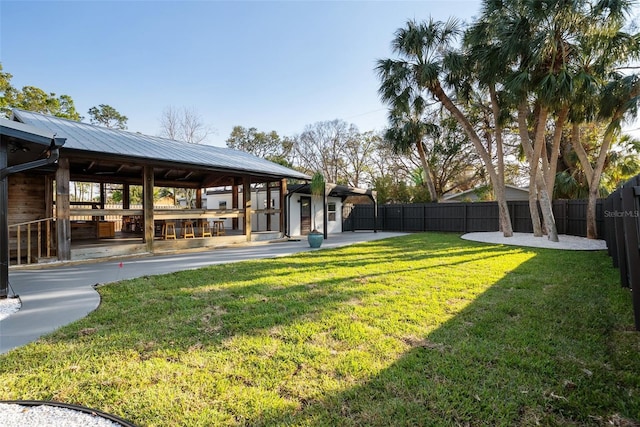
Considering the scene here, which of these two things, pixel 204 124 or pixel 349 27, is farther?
pixel 204 124

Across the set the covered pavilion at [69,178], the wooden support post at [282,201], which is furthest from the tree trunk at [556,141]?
the wooden support post at [282,201]

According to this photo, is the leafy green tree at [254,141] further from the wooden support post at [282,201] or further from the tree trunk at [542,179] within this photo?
the tree trunk at [542,179]

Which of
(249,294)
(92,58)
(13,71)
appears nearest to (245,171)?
(249,294)

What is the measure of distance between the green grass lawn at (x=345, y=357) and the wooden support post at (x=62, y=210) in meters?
3.10

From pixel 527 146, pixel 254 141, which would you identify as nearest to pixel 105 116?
pixel 254 141

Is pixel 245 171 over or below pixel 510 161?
below

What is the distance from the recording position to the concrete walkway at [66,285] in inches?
131

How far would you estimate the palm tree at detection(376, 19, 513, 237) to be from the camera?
12898 millimetres

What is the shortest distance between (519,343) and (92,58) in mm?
18836

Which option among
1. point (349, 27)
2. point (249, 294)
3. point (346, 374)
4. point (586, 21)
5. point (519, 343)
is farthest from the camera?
point (349, 27)

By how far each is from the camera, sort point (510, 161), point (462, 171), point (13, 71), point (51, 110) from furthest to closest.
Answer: point (462, 171) < point (510, 161) < point (51, 110) < point (13, 71)

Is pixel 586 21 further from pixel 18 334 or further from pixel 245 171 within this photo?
pixel 18 334

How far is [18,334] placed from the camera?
10.3 ft

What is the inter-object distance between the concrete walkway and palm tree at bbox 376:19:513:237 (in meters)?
9.64
